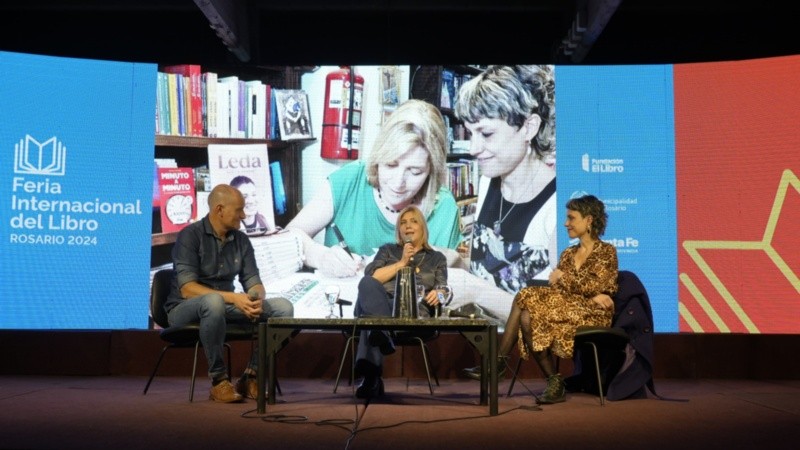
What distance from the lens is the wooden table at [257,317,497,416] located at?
3203 mm

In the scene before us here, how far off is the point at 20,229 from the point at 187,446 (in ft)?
12.6

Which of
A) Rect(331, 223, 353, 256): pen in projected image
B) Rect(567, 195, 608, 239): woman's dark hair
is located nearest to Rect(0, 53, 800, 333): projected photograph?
Rect(331, 223, 353, 256): pen in projected image

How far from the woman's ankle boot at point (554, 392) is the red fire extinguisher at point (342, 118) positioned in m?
2.86

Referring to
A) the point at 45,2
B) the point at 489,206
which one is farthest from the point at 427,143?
the point at 45,2

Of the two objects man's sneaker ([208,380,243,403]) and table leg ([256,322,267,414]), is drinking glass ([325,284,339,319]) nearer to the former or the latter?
man's sneaker ([208,380,243,403])

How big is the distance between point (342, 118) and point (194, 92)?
115cm

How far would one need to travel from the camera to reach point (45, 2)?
22.6ft

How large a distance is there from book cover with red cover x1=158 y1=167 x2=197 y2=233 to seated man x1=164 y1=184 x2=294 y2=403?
2063 millimetres

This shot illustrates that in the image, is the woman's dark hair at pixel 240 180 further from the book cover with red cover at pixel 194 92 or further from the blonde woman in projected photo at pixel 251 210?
the book cover with red cover at pixel 194 92

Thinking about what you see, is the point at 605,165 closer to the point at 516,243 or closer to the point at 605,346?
the point at 516,243

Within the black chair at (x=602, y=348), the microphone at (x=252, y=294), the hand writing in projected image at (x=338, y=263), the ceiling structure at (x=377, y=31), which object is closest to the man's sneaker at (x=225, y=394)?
the microphone at (x=252, y=294)

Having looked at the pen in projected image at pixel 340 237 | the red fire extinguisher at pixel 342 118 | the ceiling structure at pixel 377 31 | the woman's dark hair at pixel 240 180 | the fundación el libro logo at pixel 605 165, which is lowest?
the pen in projected image at pixel 340 237

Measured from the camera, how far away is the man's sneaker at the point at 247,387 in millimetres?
3777

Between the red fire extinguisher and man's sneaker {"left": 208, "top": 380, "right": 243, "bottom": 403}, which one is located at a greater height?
the red fire extinguisher
